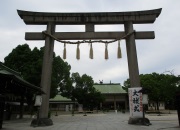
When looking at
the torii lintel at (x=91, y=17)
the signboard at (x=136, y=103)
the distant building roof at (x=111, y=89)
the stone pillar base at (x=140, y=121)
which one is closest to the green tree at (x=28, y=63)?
the torii lintel at (x=91, y=17)

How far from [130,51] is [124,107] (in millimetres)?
46640

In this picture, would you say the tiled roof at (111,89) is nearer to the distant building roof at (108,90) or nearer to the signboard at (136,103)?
the distant building roof at (108,90)

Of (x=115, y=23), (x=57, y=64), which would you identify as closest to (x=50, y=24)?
(x=115, y=23)

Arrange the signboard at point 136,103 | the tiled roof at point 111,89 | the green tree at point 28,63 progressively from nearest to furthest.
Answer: the signboard at point 136,103 < the green tree at point 28,63 < the tiled roof at point 111,89

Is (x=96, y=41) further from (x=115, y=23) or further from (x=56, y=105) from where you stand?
(x=56, y=105)

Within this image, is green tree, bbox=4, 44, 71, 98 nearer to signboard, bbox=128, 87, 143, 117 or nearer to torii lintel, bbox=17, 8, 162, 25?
torii lintel, bbox=17, 8, 162, 25

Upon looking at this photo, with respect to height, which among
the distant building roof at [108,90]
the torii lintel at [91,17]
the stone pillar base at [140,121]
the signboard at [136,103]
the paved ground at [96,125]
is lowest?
the paved ground at [96,125]

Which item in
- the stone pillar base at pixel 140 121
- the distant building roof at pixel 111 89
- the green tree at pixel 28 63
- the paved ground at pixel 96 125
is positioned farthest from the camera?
the distant building roof at pixel 111 89

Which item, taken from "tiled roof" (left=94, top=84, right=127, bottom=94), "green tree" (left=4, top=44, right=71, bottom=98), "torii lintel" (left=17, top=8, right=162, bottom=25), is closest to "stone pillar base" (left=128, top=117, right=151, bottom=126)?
"torii lintel" (left=17, top=8, right=162, bottom=25)

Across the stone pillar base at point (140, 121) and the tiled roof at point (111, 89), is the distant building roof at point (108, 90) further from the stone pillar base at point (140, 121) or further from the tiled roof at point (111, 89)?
the stone pillar base at point (140, 121)

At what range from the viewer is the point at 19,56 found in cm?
2850

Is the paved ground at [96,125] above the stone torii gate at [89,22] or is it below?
below

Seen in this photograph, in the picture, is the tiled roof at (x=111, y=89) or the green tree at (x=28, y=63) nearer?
the green tree at (x=28, y=63)

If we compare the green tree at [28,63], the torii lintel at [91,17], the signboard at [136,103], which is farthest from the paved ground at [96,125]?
the torii lintel at [91,17]
